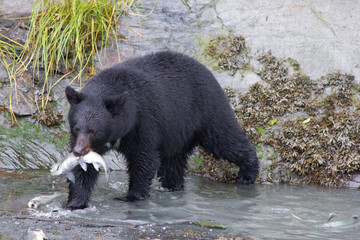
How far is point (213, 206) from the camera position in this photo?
20.6ft

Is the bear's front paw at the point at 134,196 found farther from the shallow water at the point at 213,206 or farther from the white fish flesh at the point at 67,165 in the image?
the white fish flesh at the point at 67,165

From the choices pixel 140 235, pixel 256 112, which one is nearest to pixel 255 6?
pixel 256 112

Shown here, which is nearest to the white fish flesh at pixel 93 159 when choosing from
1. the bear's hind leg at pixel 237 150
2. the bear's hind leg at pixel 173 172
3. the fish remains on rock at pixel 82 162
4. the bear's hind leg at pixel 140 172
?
the fish remains on rock at pixel 82 162

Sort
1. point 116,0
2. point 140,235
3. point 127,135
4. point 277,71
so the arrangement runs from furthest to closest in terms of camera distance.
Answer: point 116,0, point 277,71, point 127,135, point 140,235

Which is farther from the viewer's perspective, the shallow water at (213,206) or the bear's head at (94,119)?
the bear's head at (94,119)

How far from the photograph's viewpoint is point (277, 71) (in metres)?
8.66

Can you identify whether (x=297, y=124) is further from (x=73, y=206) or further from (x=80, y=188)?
(x=73, y=206)

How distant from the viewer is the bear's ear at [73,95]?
5.49 meters

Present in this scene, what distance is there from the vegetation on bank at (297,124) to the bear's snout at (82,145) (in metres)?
2.75

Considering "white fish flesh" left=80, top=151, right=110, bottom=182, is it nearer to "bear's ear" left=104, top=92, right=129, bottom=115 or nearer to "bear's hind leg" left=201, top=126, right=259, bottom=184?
"bear's ear" left=104, top=92, right=129, bottom=115

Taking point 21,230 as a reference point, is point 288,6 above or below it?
above

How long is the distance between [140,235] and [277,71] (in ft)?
14.6

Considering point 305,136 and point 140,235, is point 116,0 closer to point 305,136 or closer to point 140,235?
point 305,136

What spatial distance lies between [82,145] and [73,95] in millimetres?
497
